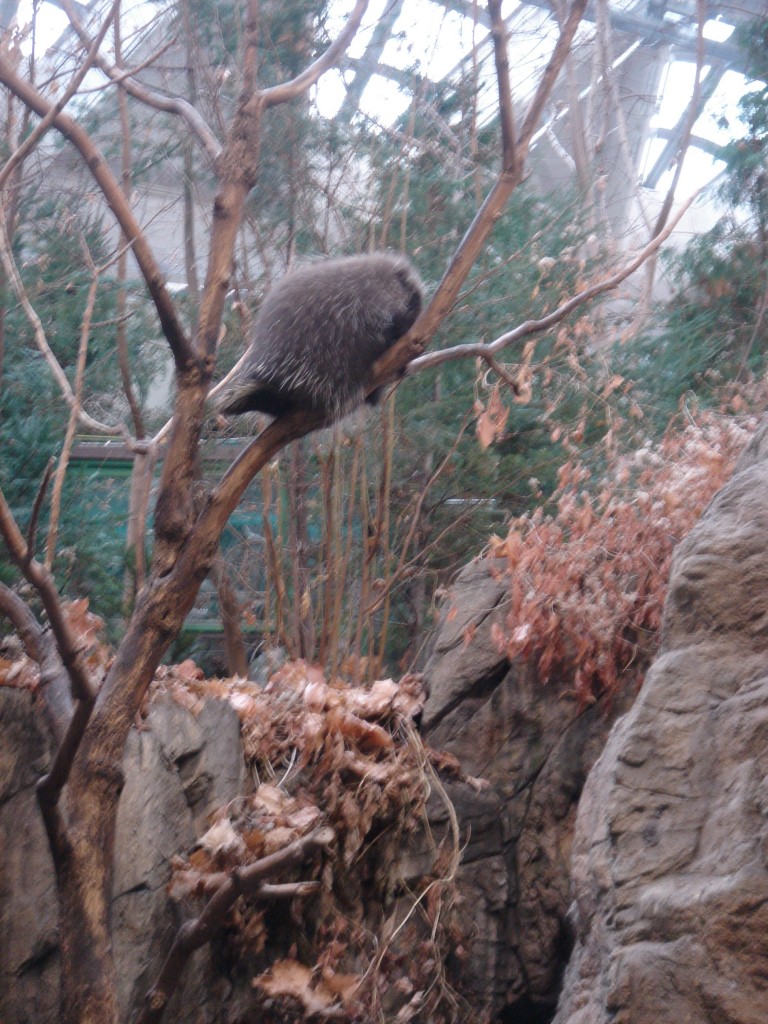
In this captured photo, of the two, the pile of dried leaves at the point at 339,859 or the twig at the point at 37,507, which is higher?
the twig at the point at 37,507

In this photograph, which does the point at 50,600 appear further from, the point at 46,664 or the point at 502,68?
the point at 502,68

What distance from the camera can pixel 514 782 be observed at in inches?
157

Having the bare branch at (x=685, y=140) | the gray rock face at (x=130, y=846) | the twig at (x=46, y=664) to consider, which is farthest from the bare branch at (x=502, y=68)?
the gray rock face at (x=130, y=846)

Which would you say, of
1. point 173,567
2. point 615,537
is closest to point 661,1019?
point 173,567

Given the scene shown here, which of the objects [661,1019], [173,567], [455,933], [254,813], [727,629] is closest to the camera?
[661,1019]

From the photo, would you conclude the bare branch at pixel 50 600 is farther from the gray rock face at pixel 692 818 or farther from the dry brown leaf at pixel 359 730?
the dry brown leaf at pixel 359 730

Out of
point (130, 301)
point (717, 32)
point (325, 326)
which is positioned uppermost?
point (717, 32)

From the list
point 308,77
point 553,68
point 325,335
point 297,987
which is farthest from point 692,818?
point 308,77

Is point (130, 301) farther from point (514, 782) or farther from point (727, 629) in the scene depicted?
Result: point (727, 629)

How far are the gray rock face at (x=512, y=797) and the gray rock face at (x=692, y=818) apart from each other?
38.6 inches

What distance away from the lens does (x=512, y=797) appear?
13.0ft

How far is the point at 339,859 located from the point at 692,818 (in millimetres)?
1452

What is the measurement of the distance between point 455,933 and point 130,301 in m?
4.56

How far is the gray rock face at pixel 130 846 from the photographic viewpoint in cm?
264
